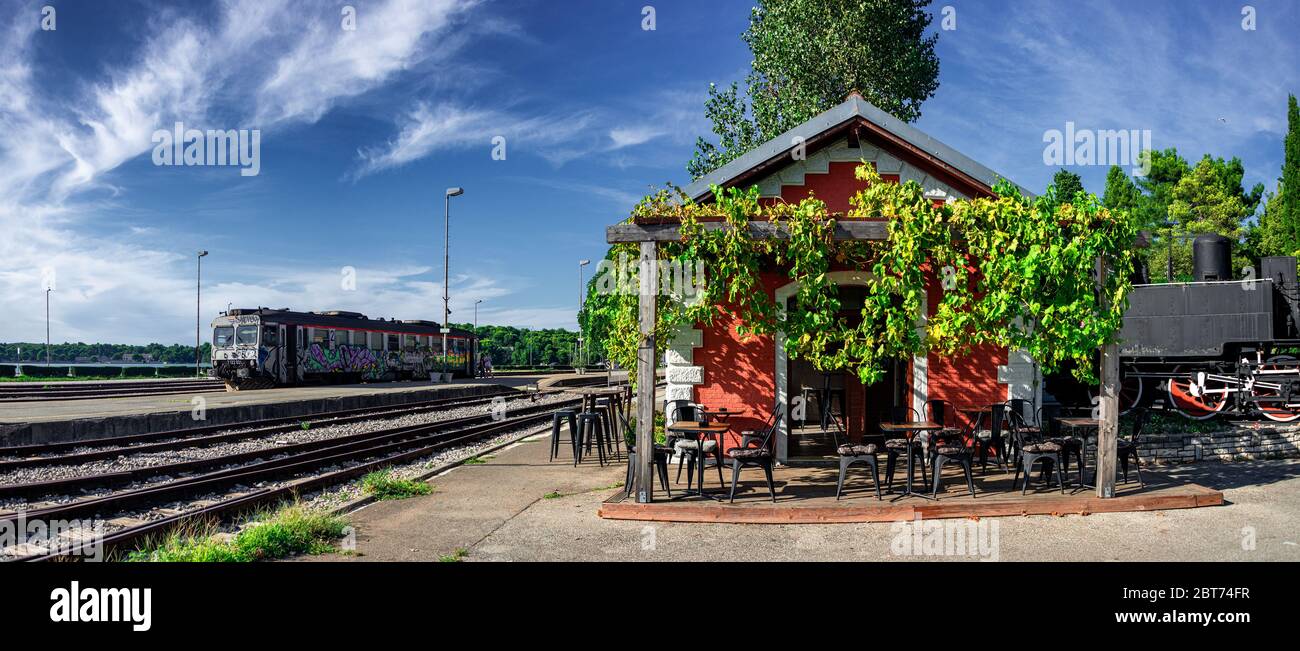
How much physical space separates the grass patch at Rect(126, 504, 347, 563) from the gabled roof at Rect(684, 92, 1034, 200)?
20.5ft

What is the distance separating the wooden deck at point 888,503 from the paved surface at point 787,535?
0.15 metres

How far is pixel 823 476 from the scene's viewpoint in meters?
9.52

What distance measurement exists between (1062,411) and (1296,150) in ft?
102

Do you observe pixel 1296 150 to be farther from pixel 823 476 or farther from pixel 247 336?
pixel 247 336

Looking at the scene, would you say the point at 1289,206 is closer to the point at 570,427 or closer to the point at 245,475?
the point at 570,427

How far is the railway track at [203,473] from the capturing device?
7.97 m

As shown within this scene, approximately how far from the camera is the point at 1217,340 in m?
14.0

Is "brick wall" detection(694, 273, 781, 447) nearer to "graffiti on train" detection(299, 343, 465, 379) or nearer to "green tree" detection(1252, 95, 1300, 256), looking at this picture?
"graffiti on train" detection(299, 343, 465, 379)

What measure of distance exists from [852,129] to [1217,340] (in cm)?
879

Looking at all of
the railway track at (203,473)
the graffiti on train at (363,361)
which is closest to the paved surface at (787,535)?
the railway track at (203,473)

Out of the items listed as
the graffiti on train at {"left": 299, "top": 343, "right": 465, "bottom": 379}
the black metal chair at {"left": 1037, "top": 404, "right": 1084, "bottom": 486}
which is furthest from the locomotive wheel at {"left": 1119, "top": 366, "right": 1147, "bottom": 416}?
the graffiti on train at {"left": 299, "top": 343, "right": 465, "bottom": 379}

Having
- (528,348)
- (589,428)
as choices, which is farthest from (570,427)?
(528,348)

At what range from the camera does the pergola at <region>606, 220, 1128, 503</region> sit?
7.76m

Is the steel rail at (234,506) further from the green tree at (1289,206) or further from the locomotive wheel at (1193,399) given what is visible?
Answer: the green tree at (1289,206)
